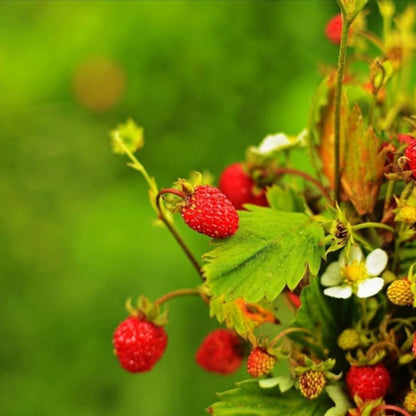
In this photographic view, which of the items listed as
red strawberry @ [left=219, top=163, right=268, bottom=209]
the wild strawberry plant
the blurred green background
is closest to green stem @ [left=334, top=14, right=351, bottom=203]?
the wild strawberry plant

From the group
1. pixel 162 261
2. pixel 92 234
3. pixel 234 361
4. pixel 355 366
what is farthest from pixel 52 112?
pixel 355 366

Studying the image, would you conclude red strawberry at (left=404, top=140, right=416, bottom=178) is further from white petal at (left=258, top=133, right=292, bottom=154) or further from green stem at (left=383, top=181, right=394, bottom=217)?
white petal at (left=258, top=133, right=292, bottom=154)

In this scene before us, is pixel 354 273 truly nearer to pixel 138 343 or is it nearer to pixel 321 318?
pixel 321 318

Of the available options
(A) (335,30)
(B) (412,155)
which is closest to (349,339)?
(B) (412,155)

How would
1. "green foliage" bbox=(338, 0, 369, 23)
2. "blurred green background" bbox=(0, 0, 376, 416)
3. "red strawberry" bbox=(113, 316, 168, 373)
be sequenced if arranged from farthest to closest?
"blurred green background" bbox=(0, 0, 376, 416) < "red strawberry" bbox=(113, 316, 168, 373) < "green foliage" bbox=(338, 0, 369, 23)

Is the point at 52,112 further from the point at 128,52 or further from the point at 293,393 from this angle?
the point at 293,393

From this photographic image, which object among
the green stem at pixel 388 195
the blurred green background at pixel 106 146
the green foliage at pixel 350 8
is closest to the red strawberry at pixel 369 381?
the green stem at pixel 388 195

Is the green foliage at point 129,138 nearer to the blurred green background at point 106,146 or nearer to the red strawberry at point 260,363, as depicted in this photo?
the red strawberry at point 260,363
